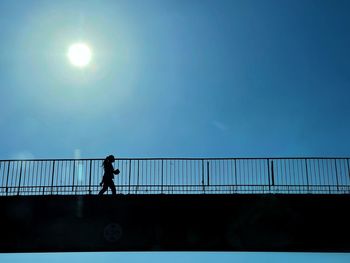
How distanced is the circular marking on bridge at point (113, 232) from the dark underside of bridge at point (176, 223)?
0.11 feet

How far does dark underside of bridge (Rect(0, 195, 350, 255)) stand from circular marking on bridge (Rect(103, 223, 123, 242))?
34 mm

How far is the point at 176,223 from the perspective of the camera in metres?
16.3

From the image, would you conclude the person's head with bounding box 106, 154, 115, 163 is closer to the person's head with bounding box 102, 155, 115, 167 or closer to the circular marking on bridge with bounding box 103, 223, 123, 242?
the person's head with bounding box 102, 155, 115, 167

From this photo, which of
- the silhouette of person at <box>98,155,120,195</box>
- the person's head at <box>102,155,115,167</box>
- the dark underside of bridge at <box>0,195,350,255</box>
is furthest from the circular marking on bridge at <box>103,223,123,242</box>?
the person's head at <box>102,155,115,167</box>

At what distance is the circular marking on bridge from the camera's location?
16109mm

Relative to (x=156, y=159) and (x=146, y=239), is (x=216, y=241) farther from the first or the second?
(x=156, y=159)

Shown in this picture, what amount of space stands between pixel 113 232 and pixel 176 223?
2.17 meters

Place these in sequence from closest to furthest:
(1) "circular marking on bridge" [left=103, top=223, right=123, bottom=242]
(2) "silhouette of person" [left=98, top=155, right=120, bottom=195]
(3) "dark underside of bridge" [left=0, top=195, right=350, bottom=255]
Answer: (3) "dark underside of bridge" [left=0, top=195, right=350, bottom=255] < (1) "circular marking on bridge" [left=103, top=223, right=123, bottom=242] < (2) "silhouette of person" [left=98, top=155, right=120, bottom=195]

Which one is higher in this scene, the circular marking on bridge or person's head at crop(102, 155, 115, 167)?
Result: person's head at crop(102, 155, 115, 167)

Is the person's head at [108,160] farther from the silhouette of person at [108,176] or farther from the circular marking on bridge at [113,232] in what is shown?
the circular marking on bridge at [113,232]

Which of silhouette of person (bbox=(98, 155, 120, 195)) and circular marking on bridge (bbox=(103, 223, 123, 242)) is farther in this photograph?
silhouette of person (bbox=(98, 155, 120, 195))

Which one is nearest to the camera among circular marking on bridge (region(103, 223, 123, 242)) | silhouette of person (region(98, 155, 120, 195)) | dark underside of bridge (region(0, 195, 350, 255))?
dark underside of bridge (region(0, 195, 350, 255))

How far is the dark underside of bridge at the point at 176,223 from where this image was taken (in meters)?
15.9

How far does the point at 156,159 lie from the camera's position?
63.5 ft
